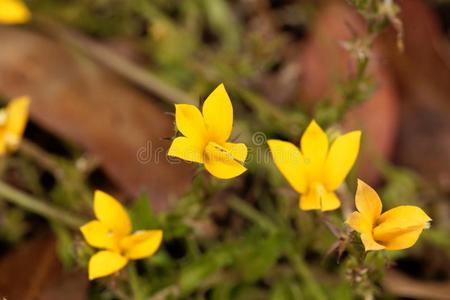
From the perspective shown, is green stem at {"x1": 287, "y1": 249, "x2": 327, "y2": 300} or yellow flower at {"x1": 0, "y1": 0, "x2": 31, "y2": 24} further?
yellow flower at {"x1": 0, "y1": 0, "x2": 31, "y2": 24}

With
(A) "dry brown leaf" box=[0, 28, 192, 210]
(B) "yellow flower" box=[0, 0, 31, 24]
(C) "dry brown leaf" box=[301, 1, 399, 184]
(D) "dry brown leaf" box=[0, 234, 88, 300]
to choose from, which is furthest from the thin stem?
(B) "yellow flower" box=[0, 0, 31, 24]

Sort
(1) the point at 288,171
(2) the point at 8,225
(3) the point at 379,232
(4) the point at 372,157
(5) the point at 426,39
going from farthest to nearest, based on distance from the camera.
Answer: (5) the point at 426,39 → (4) the point at 372,157 → (2) the point at 8,225 → (1) the point at 288,171 → (3) the point at 379,232

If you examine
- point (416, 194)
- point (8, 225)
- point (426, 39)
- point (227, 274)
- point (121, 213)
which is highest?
point (426, 39)

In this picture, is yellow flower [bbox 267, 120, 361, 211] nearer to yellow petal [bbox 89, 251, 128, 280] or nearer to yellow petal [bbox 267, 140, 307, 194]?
yellow petal [bbox 267, 140, 307, 194]

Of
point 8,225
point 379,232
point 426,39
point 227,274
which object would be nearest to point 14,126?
point 8,225

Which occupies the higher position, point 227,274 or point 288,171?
point 288,171

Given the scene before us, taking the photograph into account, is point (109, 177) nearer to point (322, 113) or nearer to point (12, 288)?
point (12, 288)

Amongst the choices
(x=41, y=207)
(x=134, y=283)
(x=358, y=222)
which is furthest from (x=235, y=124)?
(x=358, y=222)
